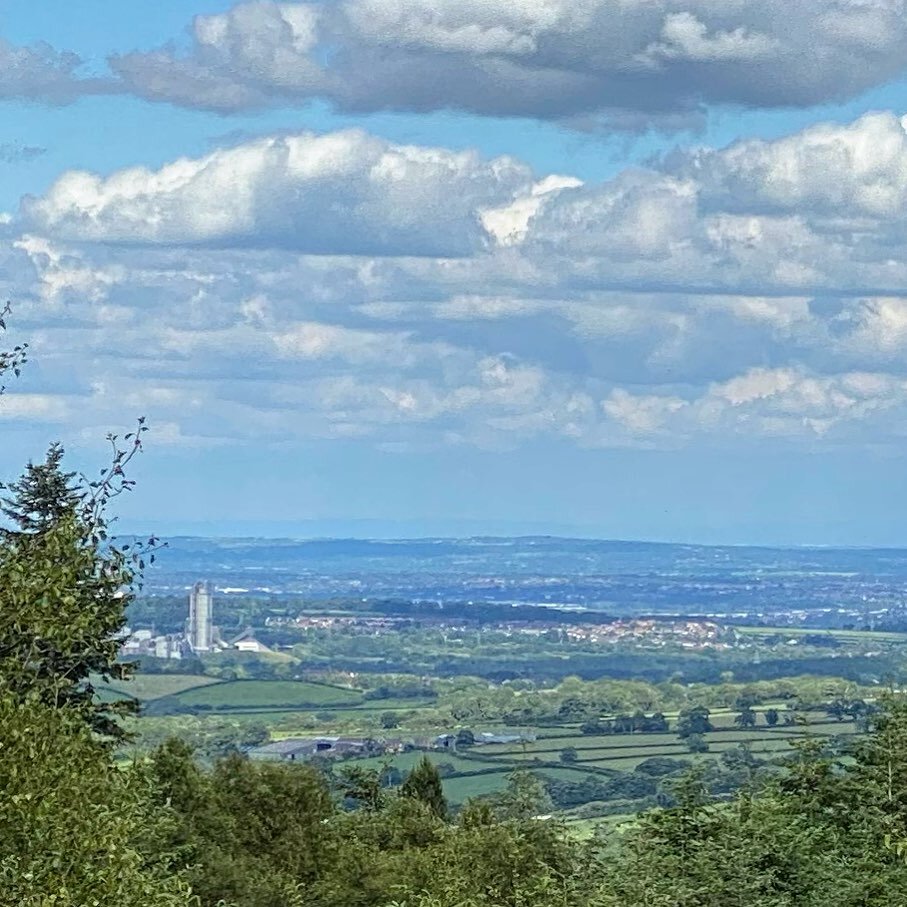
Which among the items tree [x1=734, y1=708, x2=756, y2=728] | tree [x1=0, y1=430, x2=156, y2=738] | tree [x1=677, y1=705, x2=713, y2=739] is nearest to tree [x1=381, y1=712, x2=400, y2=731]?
tree [x1=677, y1=705, x2=713, y2=739]

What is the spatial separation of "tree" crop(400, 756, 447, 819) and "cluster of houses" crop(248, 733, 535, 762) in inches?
1854

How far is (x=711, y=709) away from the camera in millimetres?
187250

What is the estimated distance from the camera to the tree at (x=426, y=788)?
88562 mm

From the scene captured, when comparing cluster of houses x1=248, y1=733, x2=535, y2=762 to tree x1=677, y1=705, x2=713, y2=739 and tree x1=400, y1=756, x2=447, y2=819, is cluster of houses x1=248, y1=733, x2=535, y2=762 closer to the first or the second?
tree x1=677, y1=705, x2=713, y2=739

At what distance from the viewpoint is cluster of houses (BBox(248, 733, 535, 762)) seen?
149 m

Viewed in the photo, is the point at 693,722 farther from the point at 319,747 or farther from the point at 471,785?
the point at 471,785

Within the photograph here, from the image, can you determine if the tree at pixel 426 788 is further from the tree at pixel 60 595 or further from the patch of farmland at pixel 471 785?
the tree at pixel 60 595

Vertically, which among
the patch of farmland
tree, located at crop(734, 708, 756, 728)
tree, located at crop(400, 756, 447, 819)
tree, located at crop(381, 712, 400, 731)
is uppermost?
tree, located at crop(400, 756, 447, 819)

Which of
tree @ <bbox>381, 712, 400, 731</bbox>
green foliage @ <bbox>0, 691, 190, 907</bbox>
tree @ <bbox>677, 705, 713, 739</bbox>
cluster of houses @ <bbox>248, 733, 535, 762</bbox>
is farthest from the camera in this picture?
tree @ <bbox>381, 712, 400, 731</bbox>

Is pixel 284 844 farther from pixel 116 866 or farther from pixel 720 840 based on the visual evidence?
pixel 116 866

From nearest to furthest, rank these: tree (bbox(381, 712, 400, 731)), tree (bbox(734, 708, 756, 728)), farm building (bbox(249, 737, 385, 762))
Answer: farm building (bbox(249, 737, 385, 762)) → tree (bbox(734, 708, 756, 728)) → tree (bbox(381, 712, 400, 731))

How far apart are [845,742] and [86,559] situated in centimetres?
3470

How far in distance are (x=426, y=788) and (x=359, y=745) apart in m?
73.3

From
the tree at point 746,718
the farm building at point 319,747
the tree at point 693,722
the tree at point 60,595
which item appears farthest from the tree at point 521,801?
the tree at point 693,722
